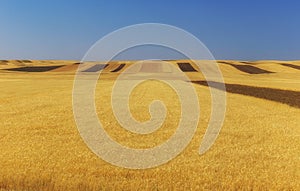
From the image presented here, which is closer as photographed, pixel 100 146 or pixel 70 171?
pixel 70 171

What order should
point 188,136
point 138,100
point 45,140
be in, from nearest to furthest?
point 45,140 → point 188,136 → point 138,100

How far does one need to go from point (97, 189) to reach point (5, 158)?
3672mm

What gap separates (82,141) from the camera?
14422mm

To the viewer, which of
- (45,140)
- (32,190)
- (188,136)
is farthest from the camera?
(188,136)

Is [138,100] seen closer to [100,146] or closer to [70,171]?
[100,146]

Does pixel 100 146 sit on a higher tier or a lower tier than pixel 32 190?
lower

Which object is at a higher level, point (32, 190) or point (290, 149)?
point (32, 190)

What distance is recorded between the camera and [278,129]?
17719 millimetres

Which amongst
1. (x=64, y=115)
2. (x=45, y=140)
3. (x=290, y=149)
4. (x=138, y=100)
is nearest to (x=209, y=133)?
(x=290, y=149)

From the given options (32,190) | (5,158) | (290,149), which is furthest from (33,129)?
(290,149)

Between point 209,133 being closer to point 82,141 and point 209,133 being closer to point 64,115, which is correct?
point 82,141

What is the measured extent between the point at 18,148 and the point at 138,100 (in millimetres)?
14210

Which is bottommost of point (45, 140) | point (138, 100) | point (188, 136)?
point (138, 100)

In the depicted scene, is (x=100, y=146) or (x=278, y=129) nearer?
(x=100, y=146)
